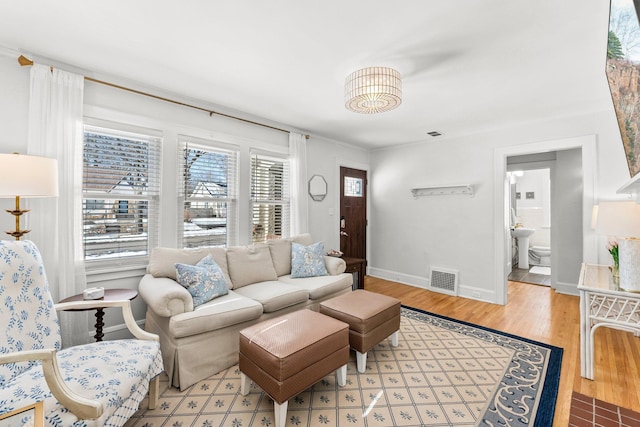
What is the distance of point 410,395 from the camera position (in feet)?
6.34

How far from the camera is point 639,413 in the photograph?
5.76 feet

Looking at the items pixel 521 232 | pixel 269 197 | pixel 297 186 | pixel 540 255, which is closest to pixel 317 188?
pixel 297 186

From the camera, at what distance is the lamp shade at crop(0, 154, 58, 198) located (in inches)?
66.8

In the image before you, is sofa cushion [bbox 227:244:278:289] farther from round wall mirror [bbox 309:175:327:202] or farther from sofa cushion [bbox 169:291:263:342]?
round wall mirror [bbox 309:175:327:202]

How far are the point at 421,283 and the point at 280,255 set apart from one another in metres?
2.63

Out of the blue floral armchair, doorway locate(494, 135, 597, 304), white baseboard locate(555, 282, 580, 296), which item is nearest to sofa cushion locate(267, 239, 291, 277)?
the blue floral armchair

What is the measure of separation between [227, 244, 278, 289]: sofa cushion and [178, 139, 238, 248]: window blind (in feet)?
1.28

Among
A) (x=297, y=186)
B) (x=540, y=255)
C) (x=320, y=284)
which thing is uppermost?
(x=297, y=186)

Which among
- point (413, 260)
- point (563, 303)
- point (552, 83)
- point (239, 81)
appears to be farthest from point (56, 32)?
point (563, 303)

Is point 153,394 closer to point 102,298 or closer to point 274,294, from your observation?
point 102,298

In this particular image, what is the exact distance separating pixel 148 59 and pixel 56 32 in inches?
21.6

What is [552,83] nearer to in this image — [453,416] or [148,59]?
[453,416]

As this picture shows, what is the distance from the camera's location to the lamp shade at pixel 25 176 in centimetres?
170

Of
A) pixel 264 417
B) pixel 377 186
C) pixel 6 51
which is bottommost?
pixel 264 417
